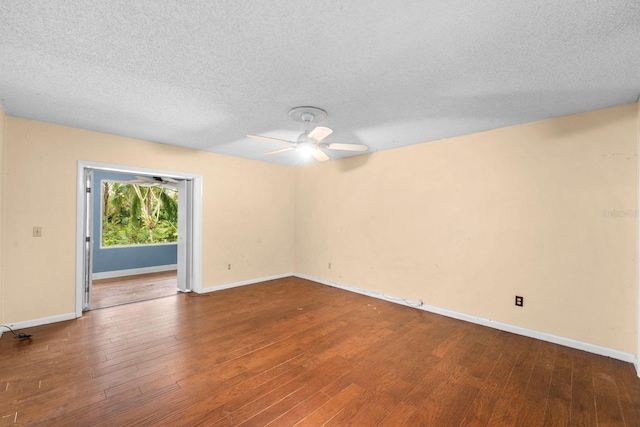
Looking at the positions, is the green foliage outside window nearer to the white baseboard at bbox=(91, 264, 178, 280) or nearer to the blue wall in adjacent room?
the blue wall in adjacent room

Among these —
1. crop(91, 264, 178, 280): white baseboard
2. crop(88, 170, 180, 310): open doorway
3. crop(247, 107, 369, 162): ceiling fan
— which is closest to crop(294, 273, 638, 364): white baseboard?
crop(247, 107, 369, 162): ceiling fan

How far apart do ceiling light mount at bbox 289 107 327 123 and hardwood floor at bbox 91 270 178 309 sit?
3.69m

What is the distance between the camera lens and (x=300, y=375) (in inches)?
92.0

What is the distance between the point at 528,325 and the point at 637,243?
126 cm

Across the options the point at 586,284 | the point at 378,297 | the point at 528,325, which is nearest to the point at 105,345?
the point at 378,297

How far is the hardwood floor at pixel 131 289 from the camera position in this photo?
4336mm

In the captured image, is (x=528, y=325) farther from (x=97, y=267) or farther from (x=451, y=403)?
(x=97, y=267)

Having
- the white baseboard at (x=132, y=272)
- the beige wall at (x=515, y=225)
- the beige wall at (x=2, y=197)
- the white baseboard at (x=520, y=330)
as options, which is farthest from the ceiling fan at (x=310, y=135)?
the white baseboard at (x=132, y=272)

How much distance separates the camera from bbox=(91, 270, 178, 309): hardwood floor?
4336 mm

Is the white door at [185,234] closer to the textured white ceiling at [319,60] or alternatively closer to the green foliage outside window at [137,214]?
the textured white ceiling at [319,60]

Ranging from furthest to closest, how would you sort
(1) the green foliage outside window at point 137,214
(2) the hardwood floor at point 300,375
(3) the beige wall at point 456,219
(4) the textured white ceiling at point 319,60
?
1. (1) the green foliage outside window at point 137,214
2. (3) the beige wall at point 456,219
3. (2) the hardwood floor at point 300,375
4. (4) the textured white ceiling at point 319,60

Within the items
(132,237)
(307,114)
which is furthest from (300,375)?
(132,237)

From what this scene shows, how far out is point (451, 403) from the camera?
2010 mm

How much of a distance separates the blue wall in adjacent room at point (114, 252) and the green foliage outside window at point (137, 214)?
0.35 meters
